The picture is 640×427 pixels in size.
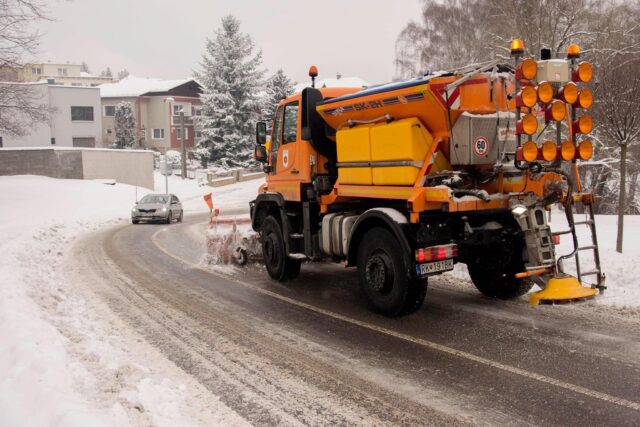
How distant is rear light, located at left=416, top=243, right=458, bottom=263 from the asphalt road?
0.77 metres

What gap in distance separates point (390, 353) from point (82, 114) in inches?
2134

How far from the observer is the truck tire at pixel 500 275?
7.11 meters

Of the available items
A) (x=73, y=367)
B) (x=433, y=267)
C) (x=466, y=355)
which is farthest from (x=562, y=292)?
(x=73, y=367)

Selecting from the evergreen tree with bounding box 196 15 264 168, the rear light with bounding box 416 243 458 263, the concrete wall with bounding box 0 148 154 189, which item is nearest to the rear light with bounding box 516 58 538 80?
the rear light with bounding box 416 243 458 263

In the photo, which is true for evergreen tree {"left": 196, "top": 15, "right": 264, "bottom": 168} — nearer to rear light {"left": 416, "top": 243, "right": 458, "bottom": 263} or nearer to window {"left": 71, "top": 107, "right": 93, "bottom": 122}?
window {"left": 71, "top": 107, "right": 93, "bottom": 122}

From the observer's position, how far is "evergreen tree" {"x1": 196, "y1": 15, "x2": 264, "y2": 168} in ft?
152

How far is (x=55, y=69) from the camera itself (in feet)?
450

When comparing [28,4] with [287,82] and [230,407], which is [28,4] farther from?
[287,82]

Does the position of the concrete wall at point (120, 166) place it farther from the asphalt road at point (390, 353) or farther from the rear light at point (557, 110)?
the rear light at point (557, 110)

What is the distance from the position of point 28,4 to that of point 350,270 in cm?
1705

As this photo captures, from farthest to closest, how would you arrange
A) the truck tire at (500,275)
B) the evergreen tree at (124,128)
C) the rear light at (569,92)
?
1. the evergreen tree at (124,128)
2. the truck tire at (500,275)
3. the rear light at (569,92)

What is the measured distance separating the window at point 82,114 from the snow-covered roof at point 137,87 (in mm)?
11806

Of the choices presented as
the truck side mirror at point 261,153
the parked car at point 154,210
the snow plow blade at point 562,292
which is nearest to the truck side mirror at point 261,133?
the truck side mirror at point 261,153

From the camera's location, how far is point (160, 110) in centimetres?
6425
